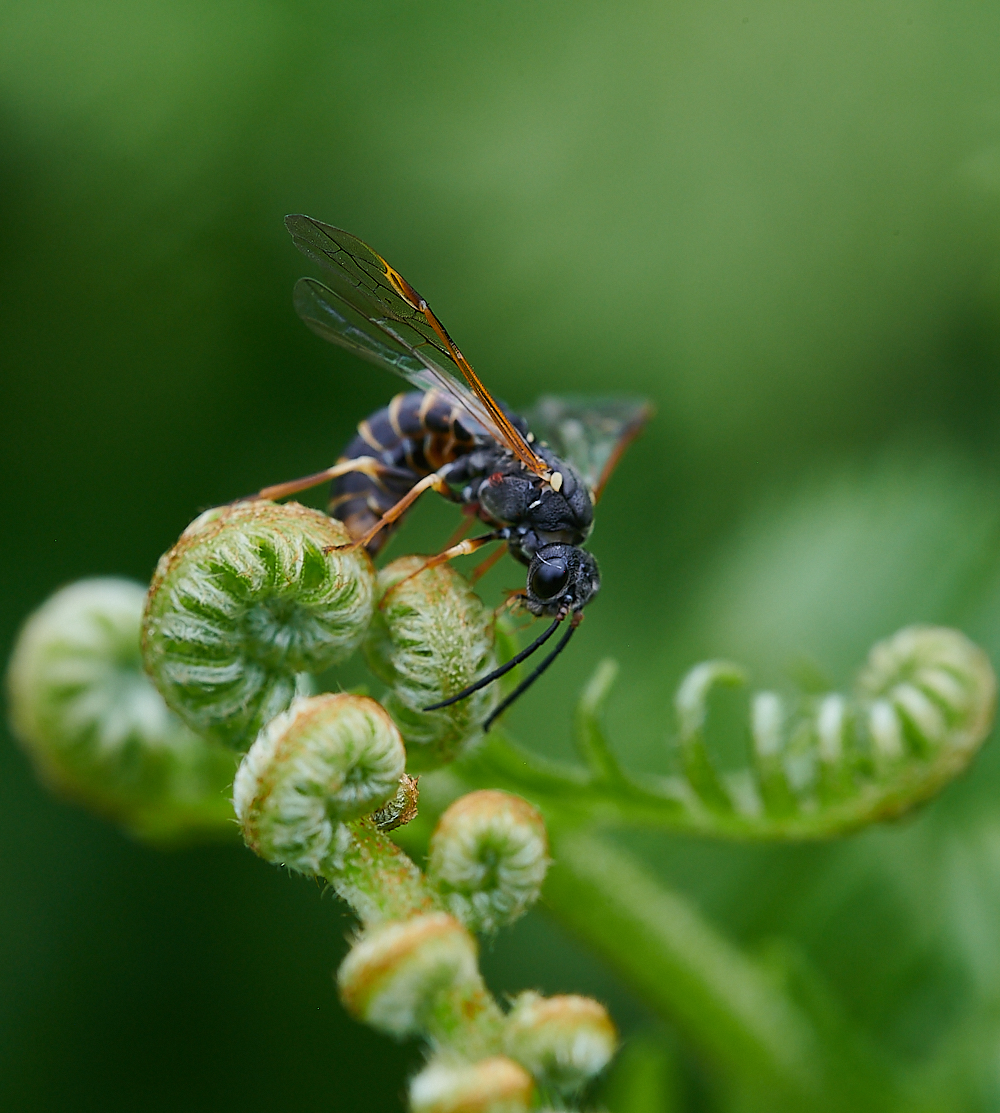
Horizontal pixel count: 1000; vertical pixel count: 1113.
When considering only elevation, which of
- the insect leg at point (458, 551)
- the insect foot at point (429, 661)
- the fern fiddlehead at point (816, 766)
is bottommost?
the fern fiddlehead at point (816, 766)

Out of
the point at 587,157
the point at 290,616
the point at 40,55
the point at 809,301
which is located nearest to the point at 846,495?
the point at 809,301

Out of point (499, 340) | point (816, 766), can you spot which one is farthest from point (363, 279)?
point (499, 340)

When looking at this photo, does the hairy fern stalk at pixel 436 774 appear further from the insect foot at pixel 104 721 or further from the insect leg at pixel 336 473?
the insect leg at pixel 336 473

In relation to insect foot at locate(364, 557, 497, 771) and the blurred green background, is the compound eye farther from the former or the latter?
the blurred green background

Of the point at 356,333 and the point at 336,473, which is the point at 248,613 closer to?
the point at 336,473

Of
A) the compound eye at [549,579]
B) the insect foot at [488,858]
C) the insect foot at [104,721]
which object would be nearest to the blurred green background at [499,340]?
the insect foot at [104,721]

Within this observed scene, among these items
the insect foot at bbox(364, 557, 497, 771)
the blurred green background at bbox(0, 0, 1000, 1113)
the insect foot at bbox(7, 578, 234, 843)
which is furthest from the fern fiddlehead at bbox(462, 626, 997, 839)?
the blurred green background at bbox(0, 0, 1000, 1113)

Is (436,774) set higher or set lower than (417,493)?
lower
